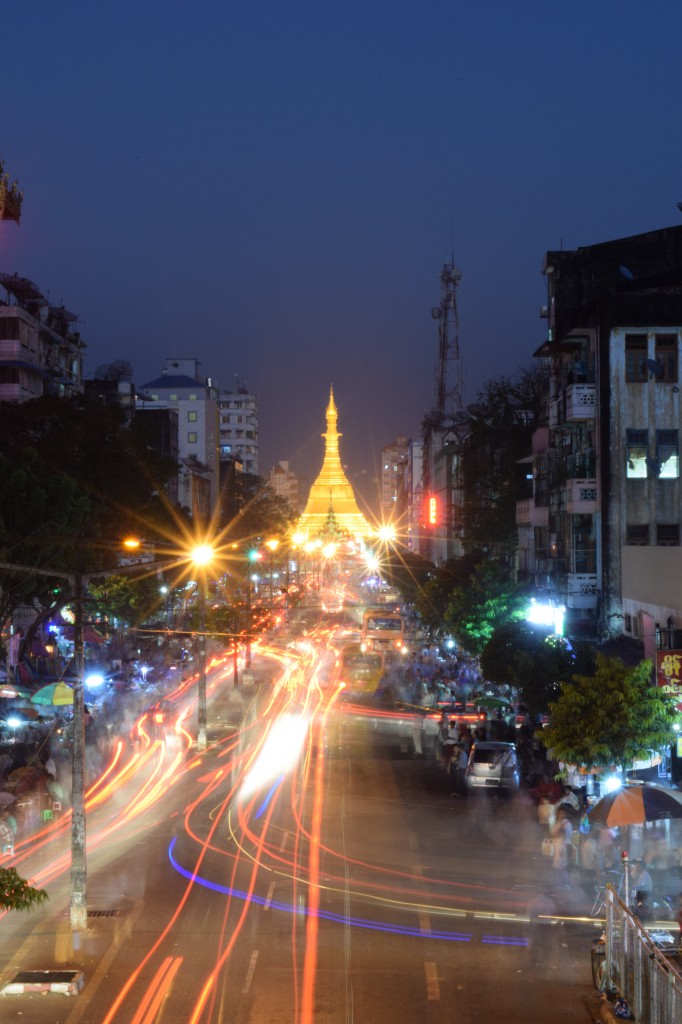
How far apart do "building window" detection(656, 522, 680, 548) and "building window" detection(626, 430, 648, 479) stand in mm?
1771

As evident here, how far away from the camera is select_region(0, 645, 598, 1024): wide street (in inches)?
691

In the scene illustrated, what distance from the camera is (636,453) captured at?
149 ft

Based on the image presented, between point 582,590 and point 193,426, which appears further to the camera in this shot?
point 193,426

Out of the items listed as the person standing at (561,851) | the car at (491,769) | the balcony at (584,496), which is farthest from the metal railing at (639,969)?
the balcony at (584,496)

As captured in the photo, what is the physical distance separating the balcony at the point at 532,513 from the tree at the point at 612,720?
25.5m

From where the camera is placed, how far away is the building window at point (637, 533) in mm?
45438

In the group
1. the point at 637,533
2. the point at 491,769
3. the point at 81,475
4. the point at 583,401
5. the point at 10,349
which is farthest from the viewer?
the point at 10,349

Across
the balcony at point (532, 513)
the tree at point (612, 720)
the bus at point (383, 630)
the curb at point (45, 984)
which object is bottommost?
the curb at point (45, 984)

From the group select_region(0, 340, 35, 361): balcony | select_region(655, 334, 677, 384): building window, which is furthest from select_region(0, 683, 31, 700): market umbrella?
select_region(0, 340, 35, 361): balcony

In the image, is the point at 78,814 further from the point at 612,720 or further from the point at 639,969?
the point at 612,720

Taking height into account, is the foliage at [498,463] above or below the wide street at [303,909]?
above

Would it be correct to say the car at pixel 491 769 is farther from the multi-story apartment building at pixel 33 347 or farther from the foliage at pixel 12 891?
the multi-story apartment building at pixel 33 347

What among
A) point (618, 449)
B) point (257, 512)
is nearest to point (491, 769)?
point (618, 449)

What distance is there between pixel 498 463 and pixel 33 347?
2530cm
